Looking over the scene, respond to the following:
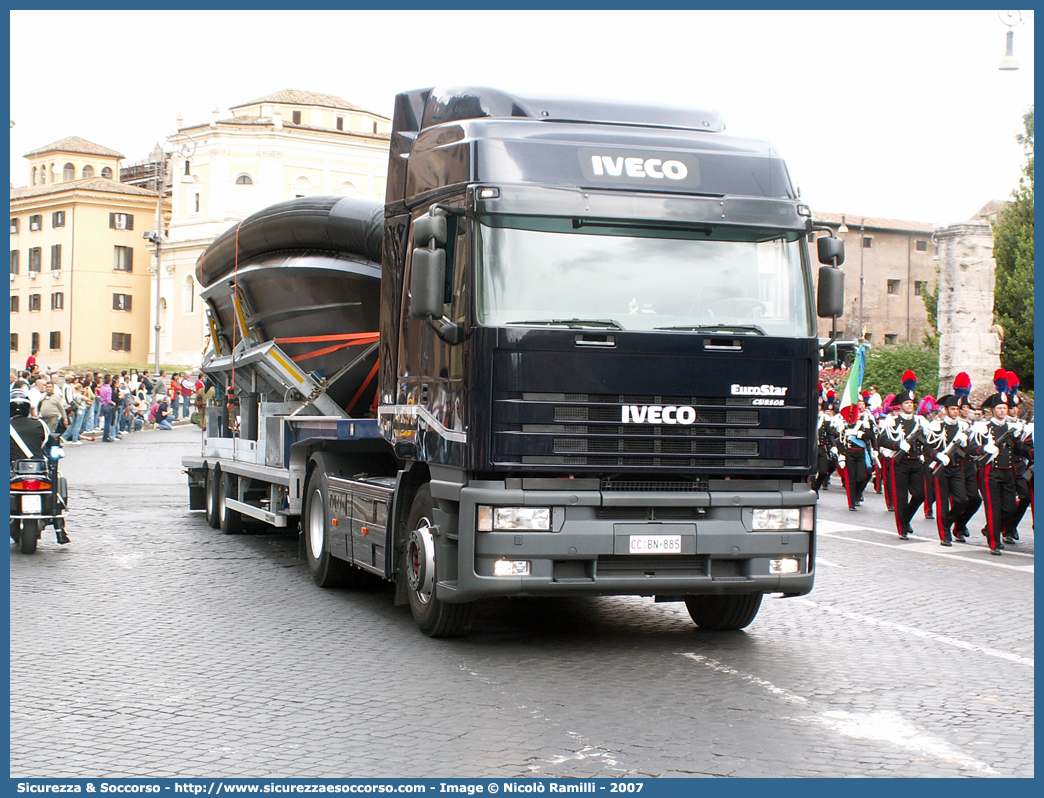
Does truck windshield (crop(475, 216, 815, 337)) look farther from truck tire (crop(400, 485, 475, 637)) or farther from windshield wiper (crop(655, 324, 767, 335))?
truck tire (crop(400, 485, 475, 637))

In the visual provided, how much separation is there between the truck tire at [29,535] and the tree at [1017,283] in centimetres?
3301

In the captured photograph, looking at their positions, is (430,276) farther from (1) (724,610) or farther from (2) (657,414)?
(1) (724,610)

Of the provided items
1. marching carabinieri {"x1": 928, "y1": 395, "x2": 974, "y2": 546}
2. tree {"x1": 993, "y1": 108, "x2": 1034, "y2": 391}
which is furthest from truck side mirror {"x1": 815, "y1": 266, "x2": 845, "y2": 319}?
tree {"x1": 993, "y1": 108, "x2": 1034, "y2": 391}

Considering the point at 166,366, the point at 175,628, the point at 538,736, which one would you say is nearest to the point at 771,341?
the point at 538,736

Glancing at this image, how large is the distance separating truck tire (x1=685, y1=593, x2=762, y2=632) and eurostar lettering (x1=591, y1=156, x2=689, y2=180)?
2769 mm

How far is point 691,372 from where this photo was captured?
320 inches

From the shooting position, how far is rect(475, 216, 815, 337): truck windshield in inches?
316

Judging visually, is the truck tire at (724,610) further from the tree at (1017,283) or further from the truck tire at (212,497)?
the tree at (1017,283)

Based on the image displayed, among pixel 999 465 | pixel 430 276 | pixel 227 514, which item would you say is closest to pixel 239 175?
pixel 227 514

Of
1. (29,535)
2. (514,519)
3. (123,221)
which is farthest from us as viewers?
(123,221)

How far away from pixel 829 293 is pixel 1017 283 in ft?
119

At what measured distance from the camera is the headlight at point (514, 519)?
26.2ft

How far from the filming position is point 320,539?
11320mm
